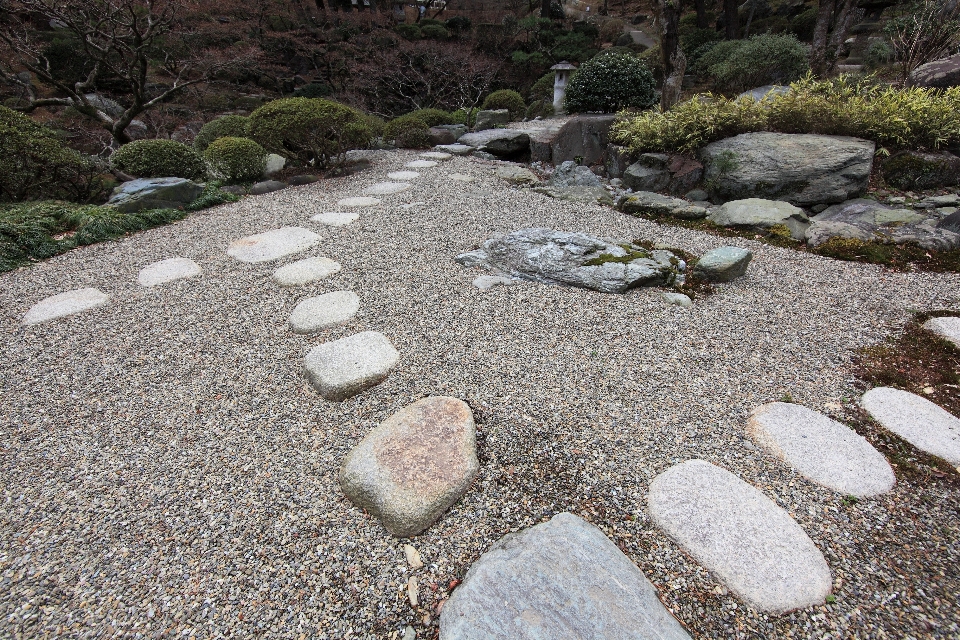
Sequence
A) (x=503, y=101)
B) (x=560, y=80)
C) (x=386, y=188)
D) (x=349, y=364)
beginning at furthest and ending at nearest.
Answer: (x=560, y=80) < (x=503, y=101) < (x=386, y=188) < (x=349, y=364)

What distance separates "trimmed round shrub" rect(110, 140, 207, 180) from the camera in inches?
225

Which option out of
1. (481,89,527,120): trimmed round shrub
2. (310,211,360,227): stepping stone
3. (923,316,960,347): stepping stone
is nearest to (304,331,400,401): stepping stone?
(310,211,360,227): stepping stone

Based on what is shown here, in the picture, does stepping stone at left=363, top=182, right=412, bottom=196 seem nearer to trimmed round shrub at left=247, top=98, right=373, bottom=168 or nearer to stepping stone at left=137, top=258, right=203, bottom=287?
trimmed round shrub at left=247, top=98, right=373, bottom=168

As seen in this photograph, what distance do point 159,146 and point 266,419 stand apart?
5.47 meters

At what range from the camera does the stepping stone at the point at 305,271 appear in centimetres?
374

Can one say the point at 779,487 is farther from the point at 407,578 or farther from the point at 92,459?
the point at 92,459

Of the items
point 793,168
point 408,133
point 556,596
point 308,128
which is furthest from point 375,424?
point 408,133

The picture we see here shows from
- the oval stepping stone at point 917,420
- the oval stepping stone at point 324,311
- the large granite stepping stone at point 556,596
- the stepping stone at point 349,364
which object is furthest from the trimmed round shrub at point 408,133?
the large granite stepping stone at point 556,596

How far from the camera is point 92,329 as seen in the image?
127 inches

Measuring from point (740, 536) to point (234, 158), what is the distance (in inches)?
281

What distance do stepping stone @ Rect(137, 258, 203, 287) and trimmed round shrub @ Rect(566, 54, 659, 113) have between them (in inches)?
263

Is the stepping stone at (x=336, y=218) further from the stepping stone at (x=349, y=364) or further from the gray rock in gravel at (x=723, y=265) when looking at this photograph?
the gray rock in gravel at (x=723, y=265)

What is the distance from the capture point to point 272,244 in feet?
14.4

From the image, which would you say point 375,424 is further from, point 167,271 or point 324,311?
point 167,271
